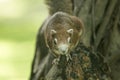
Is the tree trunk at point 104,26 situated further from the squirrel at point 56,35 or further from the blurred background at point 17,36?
the blurred background at point 17,36

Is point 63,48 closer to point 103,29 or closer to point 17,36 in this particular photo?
point 103,29

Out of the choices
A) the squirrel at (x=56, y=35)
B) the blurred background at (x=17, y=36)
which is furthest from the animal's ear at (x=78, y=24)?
the blurred background at (x=17, y=36)

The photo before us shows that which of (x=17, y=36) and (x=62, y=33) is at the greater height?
(x=17, y=36)

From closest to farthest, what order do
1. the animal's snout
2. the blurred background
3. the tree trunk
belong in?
the animal's snout
the tree trunk
the blurred background

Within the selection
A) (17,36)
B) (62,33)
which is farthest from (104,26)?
(17,36)

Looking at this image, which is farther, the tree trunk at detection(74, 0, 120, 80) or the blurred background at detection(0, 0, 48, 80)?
the blurred background at detection(0, 0, 48, 80)

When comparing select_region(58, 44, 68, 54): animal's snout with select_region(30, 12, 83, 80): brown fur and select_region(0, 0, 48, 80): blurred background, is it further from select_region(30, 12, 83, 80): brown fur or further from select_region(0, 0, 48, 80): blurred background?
select_region(0, 0, 48, 80): blurred background

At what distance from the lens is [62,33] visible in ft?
3.54

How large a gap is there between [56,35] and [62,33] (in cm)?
1

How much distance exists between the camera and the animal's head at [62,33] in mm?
1070

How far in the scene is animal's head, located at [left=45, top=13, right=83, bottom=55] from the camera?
107 centimetres

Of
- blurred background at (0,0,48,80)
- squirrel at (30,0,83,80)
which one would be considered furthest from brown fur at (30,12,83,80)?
blurred background at (0,0,48,80)

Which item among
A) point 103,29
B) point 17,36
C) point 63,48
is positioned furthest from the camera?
point 17,36

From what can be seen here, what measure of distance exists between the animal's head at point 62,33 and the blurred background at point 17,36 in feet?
4.72
